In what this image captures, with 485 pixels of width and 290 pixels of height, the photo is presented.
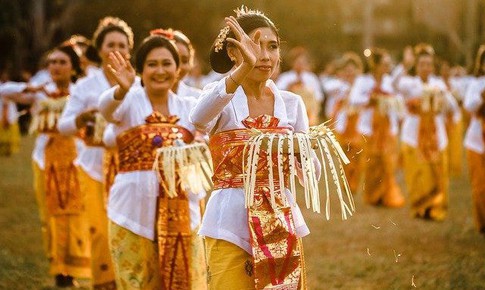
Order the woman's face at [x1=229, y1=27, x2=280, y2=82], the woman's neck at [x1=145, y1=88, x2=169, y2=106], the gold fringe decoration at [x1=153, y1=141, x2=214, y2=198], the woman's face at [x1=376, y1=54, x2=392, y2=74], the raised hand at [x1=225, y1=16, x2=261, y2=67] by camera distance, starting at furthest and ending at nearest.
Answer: the woman's face at [x1=376, y1=54, x2=392, y2=74]
the woman's neck at [x1=145, y1=88, x2=169, y2=106]
the gold fringe decoration at [x1=153, y1=141, x2=214, y2=198]
the woman's face at [x1=229, y1=27, x2=280, y2=82]
the raised hand at [x1=225, y1=16, x2=261, y2=67]

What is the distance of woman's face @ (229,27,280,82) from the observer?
462 centimetres

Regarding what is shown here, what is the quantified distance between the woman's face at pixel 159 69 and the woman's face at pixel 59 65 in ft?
9.78

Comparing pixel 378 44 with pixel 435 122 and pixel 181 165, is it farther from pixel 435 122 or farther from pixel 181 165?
pixel 181 165

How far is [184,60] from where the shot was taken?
7188 mm

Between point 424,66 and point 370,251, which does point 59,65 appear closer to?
point 370,251

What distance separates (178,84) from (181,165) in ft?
4.57

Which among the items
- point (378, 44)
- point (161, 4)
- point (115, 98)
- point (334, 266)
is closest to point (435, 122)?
point (334, 266)

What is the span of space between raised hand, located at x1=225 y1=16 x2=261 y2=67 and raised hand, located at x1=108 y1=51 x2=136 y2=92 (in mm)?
1465

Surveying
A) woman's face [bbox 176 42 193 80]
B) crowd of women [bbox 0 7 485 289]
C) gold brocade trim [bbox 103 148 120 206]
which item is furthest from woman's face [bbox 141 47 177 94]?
gold brocade trim [bbox 103 148 120 206]

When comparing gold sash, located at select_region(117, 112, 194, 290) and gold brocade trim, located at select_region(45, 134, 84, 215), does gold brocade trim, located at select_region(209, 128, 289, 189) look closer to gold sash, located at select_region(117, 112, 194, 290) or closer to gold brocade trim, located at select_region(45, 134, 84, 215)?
gold sash, located at select_region(117, 112, 194, 290)

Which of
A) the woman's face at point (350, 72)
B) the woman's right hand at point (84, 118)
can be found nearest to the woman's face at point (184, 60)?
the woman's right hand at point (84, 118)

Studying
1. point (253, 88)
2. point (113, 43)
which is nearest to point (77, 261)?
point (113, 43)

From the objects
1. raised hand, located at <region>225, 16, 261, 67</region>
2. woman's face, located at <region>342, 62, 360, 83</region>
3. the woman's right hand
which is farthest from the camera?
woman's face, located at <region>342, 62, 360, 83</region>

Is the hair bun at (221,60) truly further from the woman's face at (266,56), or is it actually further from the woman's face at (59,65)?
the woman's face at (59,65)
